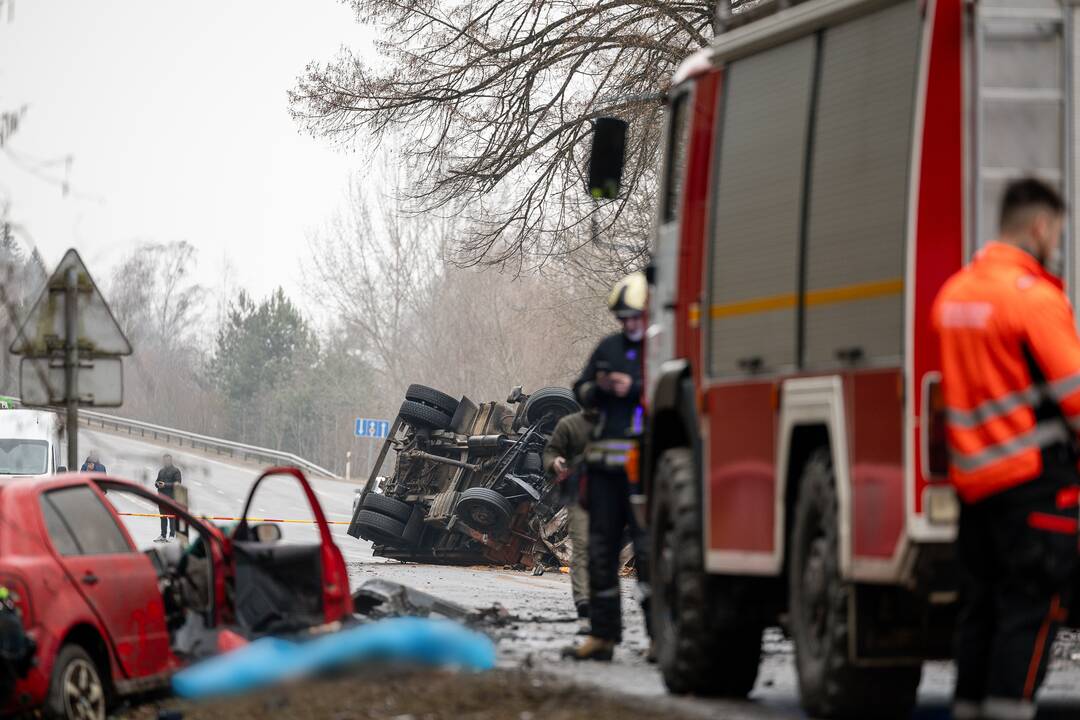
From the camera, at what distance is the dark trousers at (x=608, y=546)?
10781 millimetres

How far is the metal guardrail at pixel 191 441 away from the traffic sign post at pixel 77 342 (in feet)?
207

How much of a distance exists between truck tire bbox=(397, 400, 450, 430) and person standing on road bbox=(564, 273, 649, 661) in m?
14.3

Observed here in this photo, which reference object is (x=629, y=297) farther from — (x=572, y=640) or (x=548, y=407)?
(x=548, y=407)

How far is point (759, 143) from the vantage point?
821 centimetres

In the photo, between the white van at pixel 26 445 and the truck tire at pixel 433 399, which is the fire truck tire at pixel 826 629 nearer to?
the truck tire at pixel 433 399

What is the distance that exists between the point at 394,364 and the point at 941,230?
82968mm

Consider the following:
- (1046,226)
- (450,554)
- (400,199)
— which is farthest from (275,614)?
(450,554)

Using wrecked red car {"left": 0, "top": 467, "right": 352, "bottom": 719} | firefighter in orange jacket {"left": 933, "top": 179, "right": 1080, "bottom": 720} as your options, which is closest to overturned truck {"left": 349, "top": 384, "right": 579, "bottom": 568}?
wrecked red car {"left": 0, "top": 467, "right": 352, "bottom": 719}

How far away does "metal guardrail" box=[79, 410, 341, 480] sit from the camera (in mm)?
78562

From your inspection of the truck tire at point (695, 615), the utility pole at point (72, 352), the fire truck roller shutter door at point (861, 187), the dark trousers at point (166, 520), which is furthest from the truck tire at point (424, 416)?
the fire truck roller shutter door at point (861, 187)

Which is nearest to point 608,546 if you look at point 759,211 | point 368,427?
point 759,211

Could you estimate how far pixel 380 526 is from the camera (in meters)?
24.8

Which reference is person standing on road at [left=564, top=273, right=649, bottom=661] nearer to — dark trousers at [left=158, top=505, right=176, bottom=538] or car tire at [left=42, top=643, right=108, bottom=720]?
dark trousers at [left=158, top=505, right=176, bottom=538]

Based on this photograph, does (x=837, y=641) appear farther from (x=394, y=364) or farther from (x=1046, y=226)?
(x=394, y=364)
